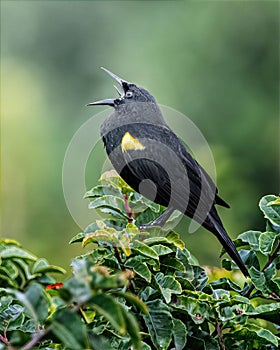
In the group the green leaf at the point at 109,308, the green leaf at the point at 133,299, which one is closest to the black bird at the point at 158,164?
the green leaf at the point at 133,299

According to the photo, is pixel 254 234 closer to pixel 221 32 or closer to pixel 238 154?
pixel 238 154

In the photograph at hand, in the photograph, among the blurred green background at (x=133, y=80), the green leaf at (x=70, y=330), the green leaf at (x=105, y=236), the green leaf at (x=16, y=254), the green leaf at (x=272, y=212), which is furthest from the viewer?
the blurred green background at (x=133, y=80)

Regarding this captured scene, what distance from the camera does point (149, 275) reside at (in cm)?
156

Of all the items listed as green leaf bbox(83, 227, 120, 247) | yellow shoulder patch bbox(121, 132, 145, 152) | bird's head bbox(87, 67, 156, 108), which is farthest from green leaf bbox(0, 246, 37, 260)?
bird's head bbox(87, 67, 156, 108)

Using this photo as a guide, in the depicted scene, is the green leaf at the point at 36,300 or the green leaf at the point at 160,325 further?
the green leaf at the point at 160,325

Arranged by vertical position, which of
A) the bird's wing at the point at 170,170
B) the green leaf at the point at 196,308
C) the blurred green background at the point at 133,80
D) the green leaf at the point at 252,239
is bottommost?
the green leaf at the point at 196,308

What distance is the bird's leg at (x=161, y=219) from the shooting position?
79.8 inches

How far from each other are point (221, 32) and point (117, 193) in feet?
19.9

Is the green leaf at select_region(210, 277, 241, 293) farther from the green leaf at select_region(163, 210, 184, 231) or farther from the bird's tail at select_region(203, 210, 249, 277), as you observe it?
the green leaf at select_region(163, 210, 184, 231)

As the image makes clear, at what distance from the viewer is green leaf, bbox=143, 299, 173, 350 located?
5.04 ft

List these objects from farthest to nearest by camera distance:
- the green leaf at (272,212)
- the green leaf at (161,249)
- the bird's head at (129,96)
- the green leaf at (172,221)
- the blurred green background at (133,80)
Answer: the blurred green background at (133,80), the bird's head at (129,96), the green leaf at (172,221), the green leaf at (272,212), the green leaf at (161,249)

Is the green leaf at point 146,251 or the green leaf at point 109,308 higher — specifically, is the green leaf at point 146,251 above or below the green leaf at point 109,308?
above

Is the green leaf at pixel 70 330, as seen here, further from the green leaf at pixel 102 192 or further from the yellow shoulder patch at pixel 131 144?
the yellow shoulder patch at pixel 131 144

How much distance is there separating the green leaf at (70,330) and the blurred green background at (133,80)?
144 inches
